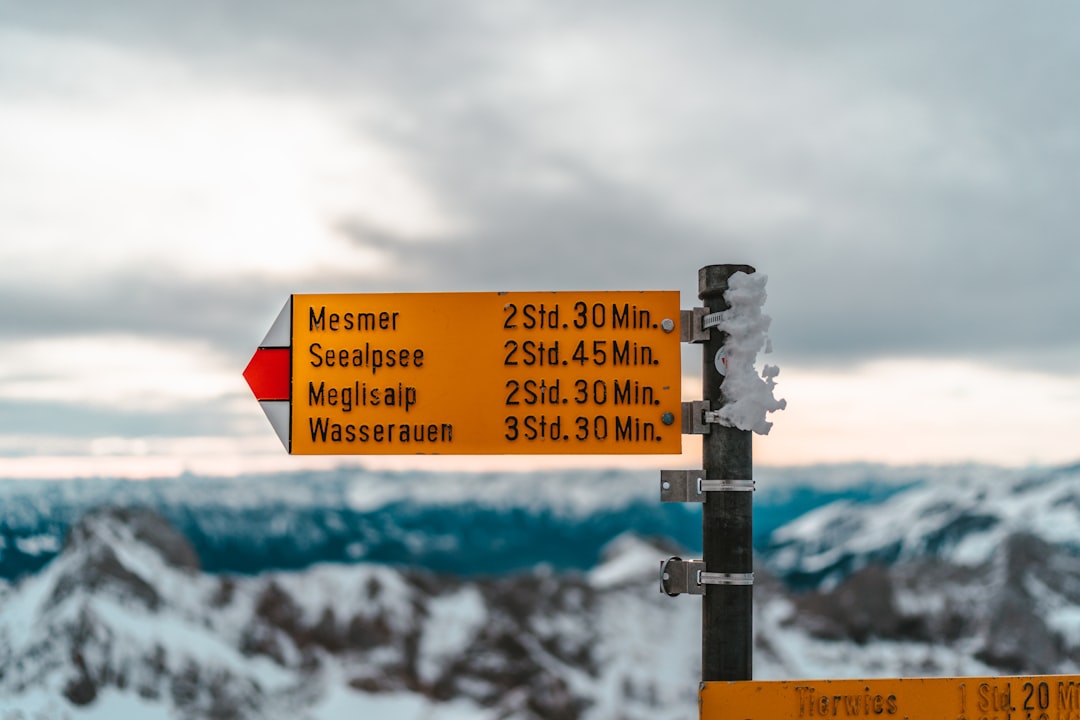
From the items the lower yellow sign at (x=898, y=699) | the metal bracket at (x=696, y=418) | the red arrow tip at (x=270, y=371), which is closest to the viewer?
the lower yellow sign at (x=898, y=699)

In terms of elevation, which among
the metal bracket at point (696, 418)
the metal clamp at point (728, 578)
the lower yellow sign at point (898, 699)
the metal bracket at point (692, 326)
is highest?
the metal bracket at point (692, 326)

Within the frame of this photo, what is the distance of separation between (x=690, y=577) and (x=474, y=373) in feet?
6.07

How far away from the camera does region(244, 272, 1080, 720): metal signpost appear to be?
5.65 meters

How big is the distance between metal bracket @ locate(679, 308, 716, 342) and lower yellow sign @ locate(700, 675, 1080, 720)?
2.06 m

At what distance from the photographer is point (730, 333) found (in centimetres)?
583

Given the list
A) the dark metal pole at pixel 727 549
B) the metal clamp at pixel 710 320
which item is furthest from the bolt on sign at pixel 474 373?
the dark metal pole at pixel 727 549

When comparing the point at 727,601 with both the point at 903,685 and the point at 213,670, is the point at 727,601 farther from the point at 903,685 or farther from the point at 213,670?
the point at 213,670

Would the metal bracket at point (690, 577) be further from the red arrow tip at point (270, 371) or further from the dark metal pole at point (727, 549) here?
the red arrow tip at point (270, 371)

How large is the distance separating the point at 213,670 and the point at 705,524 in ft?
186

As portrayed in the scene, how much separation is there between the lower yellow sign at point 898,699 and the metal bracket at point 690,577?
0.58 metres

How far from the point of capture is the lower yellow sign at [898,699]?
5.48 m

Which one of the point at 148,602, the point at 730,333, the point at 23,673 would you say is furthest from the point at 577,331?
the point at 148,602

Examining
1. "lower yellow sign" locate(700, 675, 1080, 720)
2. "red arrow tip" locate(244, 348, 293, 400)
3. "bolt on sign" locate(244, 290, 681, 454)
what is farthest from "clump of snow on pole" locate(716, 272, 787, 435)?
"red arrow tip" locate(244, 348, 293, 400)

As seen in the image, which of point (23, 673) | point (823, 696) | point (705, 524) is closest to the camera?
point (823, 696)
